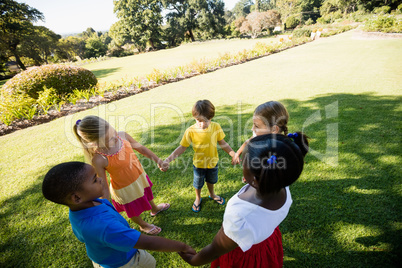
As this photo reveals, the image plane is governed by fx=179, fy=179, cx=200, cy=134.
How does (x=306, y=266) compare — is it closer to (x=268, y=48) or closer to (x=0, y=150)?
(x=0, y=150)

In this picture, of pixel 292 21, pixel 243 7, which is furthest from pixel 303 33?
pixel 243 7

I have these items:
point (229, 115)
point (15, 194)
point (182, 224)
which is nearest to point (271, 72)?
point (229, 115)

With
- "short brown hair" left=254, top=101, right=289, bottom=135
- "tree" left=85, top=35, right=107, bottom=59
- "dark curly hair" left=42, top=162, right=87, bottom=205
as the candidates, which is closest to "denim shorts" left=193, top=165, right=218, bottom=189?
"short brown hair" left=254, top=101, right=289, bottom=135

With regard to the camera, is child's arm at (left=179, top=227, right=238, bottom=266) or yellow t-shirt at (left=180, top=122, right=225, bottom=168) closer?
child's arm at (left=179, top=227, right=238, bottom=266)

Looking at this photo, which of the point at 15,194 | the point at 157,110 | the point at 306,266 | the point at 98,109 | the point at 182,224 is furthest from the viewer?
the point at 98,109

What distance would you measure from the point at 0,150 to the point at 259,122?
23.0 ft

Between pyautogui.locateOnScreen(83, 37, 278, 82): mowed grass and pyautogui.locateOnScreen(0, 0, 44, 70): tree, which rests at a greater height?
Answer: pyautogui.locateOnScreen(0, 0, 44, 70): tree

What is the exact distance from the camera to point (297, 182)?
3.07 meters

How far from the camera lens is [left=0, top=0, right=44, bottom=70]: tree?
24.7m

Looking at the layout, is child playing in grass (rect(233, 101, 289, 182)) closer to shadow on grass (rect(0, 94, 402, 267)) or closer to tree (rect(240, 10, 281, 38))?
shadow on grass (rect(0, 94, 402, 267))

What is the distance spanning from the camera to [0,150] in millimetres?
5062

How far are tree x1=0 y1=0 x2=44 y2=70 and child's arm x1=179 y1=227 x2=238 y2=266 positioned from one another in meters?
37.8

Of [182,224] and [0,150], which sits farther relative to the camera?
[0,150]

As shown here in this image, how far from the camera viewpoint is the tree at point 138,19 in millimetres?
38016
